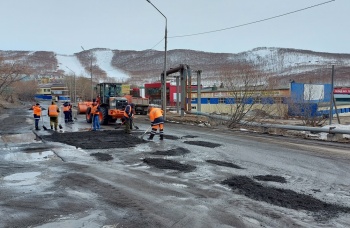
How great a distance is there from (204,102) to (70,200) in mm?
59233

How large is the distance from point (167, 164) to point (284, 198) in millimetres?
3669

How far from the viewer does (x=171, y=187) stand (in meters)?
7.12

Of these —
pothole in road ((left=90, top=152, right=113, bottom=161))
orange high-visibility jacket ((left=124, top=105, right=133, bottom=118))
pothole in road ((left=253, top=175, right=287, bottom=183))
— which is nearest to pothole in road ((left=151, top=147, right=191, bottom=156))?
pothole in road ((left=90, top=152, right=113, bottom=161))

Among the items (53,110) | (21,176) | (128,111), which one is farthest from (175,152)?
(53,110)

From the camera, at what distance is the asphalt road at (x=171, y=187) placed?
5.32m

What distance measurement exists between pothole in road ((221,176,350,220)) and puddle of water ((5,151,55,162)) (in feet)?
18.7

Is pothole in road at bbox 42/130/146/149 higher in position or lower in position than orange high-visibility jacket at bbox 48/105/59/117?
lower

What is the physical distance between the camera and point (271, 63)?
193 meters

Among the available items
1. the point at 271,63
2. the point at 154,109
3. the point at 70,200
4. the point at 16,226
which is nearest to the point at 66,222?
the point at 16,226

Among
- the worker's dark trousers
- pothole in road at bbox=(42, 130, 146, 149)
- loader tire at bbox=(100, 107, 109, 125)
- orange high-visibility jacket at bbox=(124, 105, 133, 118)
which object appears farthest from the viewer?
the worker's dark trousers

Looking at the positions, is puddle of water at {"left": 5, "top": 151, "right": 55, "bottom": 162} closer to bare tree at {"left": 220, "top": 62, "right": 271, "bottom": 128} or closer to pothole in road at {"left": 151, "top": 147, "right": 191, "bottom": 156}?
pothole in road at {"left": 151, "top": 147, "right": 191, "bottom": 156}

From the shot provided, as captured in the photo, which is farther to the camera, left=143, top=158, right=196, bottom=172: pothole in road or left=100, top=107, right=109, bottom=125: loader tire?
left=100, top=107, right=109, bottom=125: loader tire

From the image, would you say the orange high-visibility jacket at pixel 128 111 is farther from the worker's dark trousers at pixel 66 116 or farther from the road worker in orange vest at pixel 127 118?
the worker's dark trousers at pixel 66 116

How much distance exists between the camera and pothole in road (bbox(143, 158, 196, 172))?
9000 mm
